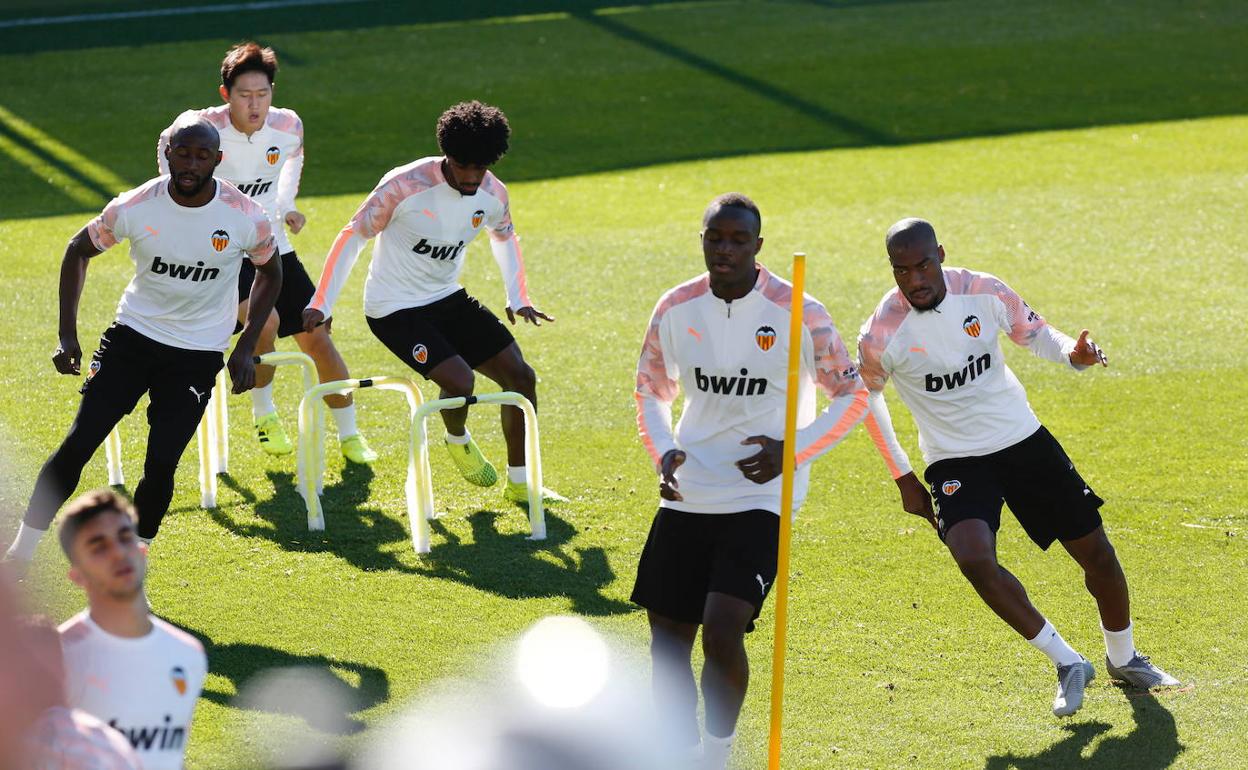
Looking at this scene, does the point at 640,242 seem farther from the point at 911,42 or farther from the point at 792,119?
the point at 911,42

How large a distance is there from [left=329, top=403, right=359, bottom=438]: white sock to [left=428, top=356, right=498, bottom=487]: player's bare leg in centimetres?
73

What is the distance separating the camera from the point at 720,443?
20.3 feet

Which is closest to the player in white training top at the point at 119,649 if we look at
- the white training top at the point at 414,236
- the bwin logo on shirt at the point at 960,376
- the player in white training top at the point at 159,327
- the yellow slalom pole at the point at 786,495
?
the yellow slalom pole at the point at 786,495

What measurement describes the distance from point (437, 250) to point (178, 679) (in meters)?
4.82

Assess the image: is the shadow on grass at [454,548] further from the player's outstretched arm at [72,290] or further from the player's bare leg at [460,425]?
the player's outstretched arm at [72,290]

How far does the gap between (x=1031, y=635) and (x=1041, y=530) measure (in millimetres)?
468

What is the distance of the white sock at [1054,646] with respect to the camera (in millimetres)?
6639

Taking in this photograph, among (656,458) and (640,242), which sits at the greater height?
(640,242)

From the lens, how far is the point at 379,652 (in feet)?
23.6

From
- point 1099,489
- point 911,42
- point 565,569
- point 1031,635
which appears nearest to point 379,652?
Result: point 565,569

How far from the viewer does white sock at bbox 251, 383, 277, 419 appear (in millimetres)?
9883

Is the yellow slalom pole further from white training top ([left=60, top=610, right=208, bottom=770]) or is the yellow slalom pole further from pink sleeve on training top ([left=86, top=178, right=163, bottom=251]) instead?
pink sleeve on training top ([left=86, top=178, right=163, bottom=251])

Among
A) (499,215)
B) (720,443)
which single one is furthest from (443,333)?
(720,443)

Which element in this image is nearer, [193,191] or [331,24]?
[193,191]
